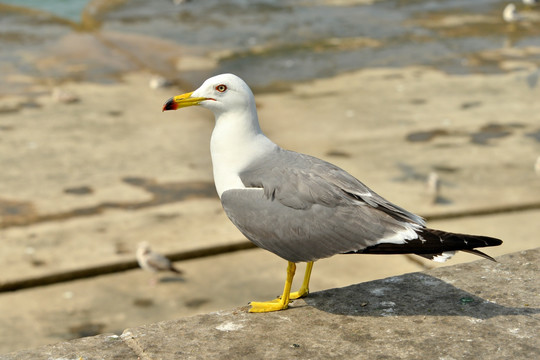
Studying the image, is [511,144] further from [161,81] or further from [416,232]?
[416,232]

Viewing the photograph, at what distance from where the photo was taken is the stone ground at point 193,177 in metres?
6.17

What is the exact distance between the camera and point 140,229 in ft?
23.2

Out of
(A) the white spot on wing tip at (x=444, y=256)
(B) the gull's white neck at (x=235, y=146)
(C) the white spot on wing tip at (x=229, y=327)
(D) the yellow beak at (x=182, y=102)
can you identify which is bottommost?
(C) the white spot on wing tip at (x=229, y=327)

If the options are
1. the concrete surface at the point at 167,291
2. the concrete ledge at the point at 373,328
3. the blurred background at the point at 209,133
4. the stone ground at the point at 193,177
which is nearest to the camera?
the concrete ledge at the point at 373,328

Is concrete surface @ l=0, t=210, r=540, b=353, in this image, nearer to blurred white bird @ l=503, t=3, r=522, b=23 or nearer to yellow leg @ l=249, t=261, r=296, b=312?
yellow leg @ l=249, t=261, r=296, b=312

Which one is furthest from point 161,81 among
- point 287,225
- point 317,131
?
point 287,225


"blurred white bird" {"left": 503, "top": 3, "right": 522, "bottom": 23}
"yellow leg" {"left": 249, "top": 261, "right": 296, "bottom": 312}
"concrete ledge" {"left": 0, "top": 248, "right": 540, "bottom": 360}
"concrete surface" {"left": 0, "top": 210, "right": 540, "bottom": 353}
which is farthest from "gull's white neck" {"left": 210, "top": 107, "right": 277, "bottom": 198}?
"blurred white bird" {"left": 503, "top": 3, "right": 522, "bottom": 23}

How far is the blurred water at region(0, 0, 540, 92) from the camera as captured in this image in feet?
37.8

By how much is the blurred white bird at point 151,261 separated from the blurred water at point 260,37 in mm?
4828

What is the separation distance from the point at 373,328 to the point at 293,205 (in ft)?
2.16

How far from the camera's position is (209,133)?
30.0 ft

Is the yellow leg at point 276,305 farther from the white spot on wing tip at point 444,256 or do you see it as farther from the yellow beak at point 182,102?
the yellow beak at point 182,102

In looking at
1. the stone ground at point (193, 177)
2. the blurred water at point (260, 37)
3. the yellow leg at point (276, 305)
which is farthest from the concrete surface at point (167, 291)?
the blurred water at point (260, 37)

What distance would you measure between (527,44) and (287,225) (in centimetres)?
936
